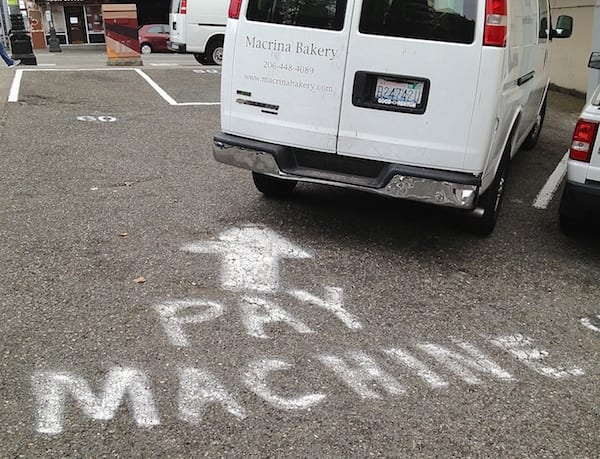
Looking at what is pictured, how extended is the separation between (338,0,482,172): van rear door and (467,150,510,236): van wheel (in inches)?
31.7

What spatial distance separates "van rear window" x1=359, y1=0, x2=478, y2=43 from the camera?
4129 mm

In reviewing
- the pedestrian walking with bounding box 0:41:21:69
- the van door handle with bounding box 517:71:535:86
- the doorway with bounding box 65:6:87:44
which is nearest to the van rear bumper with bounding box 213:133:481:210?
the van door handle with bounding box 517:71:535:86

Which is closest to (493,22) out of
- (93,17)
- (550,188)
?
(550,188)

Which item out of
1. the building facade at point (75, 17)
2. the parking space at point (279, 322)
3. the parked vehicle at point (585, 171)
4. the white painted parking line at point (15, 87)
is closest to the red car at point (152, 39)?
the building facade at point (75, 17)

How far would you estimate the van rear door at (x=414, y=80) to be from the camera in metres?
4.15

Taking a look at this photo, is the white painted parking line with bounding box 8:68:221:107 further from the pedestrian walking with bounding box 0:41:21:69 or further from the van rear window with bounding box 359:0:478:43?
the van rear window with bounding box 359:0:478:43

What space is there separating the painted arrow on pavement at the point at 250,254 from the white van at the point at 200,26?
39.9 ft

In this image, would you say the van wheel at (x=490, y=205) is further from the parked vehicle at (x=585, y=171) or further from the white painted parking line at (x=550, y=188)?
the white painted parking line at (x=550, y=188)

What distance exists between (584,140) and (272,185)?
8.76ft

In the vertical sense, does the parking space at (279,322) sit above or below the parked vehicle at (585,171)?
below

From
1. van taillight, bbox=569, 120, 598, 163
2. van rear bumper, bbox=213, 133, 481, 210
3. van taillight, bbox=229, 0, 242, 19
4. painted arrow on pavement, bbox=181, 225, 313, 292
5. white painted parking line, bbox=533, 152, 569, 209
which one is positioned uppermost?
van taillight, bbox=229, 0, 242, 19

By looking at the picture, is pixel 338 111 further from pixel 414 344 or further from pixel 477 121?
pixel 414 344

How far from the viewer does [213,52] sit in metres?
16.7

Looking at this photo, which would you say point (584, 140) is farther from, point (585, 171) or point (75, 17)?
point (75, 17)
